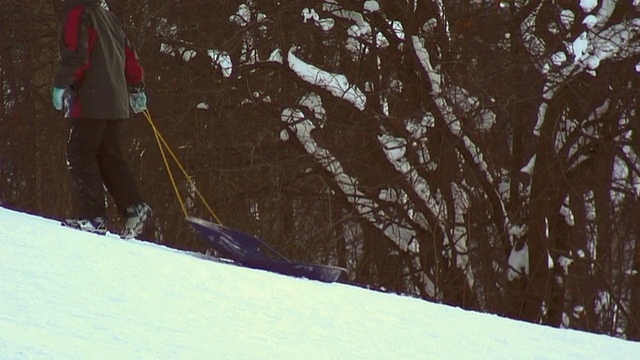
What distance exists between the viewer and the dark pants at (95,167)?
7.15 metres

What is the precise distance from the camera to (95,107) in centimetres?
704

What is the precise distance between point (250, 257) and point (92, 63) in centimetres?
143

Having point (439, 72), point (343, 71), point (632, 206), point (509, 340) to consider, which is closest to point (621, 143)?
point (632, 206)

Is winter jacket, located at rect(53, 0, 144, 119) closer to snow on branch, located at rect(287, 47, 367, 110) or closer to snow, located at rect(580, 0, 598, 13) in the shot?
snow on branch, located at rect(287, 47, 367, 110)

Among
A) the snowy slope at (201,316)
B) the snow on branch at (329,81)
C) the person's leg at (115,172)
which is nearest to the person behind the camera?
the snowy slope at (201,316)

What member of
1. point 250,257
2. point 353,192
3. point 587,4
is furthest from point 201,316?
point 353,192

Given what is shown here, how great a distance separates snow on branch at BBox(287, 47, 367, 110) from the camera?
12438mm

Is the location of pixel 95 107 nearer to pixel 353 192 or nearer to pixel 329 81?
pixel 329 81

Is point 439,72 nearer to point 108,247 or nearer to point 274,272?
point 274,272

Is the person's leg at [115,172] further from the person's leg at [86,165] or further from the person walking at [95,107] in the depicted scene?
the person's leg at [86,165]

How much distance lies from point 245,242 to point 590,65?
5290 mm

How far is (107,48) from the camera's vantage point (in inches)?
278

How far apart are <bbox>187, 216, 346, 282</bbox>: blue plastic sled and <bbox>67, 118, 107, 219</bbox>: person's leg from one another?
0.57 m

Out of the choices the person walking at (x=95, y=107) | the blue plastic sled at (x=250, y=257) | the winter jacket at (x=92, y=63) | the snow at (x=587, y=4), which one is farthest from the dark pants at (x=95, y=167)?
the snow at (x=587, y=4)
